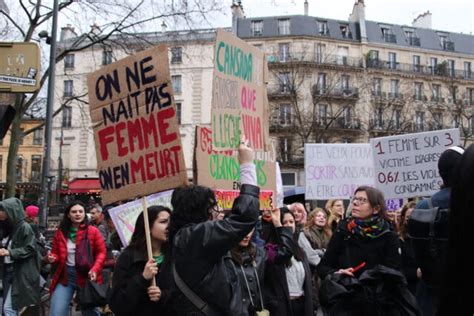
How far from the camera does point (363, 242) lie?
15.0 ft

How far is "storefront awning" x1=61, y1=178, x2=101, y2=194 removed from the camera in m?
44.0

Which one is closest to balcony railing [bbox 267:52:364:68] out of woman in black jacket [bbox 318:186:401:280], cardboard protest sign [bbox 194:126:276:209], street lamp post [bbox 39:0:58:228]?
street lamp post [bbox 39:0:58:228]

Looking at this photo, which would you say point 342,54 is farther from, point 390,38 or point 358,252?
point 358,252

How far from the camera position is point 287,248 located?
4.88 metres

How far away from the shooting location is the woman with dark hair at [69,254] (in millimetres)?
6434

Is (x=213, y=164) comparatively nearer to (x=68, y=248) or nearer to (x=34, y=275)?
(x=68, y=248)

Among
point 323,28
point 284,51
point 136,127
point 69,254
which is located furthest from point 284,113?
point 136,127

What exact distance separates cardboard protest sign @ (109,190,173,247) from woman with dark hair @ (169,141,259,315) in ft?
10.4

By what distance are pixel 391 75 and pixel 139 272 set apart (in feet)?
160

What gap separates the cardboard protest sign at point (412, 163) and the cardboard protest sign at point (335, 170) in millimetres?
969

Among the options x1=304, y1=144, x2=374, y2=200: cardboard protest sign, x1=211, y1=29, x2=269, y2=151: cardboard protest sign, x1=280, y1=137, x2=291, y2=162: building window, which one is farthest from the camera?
x1=280, y1=137, x2=291, y2=162: building window

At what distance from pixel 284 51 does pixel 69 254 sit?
4416 cm

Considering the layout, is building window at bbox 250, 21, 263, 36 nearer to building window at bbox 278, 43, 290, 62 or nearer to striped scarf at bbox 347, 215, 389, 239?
building window at bbox 278, 43, 290, 62

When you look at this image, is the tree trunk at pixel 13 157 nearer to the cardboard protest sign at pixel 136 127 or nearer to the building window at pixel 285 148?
the cardboard protest sign at pixel 136 127
